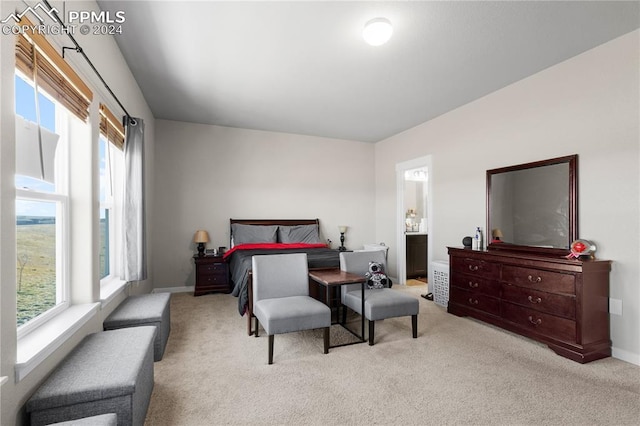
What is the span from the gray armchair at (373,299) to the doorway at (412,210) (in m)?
1.78

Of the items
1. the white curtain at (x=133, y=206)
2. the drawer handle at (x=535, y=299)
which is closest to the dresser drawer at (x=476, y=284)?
the drawer handle at (x=535, y=299)

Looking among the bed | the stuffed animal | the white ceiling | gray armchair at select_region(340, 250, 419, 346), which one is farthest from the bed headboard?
the stuffed animal

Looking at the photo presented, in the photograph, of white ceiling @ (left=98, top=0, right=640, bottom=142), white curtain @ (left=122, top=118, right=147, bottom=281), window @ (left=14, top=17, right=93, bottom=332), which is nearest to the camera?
window @ (left=14, top=17, right=93, bottom=332)

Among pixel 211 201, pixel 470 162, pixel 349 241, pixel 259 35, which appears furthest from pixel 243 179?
pixel 470 162

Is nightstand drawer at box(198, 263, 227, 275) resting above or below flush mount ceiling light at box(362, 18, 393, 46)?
below

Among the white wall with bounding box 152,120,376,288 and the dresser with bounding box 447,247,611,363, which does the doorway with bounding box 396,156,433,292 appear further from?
the dresser with bounding box 447,247,611,363

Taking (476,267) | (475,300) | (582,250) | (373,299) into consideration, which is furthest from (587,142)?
(373,299)

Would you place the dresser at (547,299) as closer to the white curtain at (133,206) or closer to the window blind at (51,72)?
the white curtain at (133,206)

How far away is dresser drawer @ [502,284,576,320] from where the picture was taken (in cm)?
267

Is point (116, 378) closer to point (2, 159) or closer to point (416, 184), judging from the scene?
point (2, 159)

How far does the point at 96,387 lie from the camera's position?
148 cm

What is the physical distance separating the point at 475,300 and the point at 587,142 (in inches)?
77.2

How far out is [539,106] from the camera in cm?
331

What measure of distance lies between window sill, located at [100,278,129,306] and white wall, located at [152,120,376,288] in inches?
79.6
